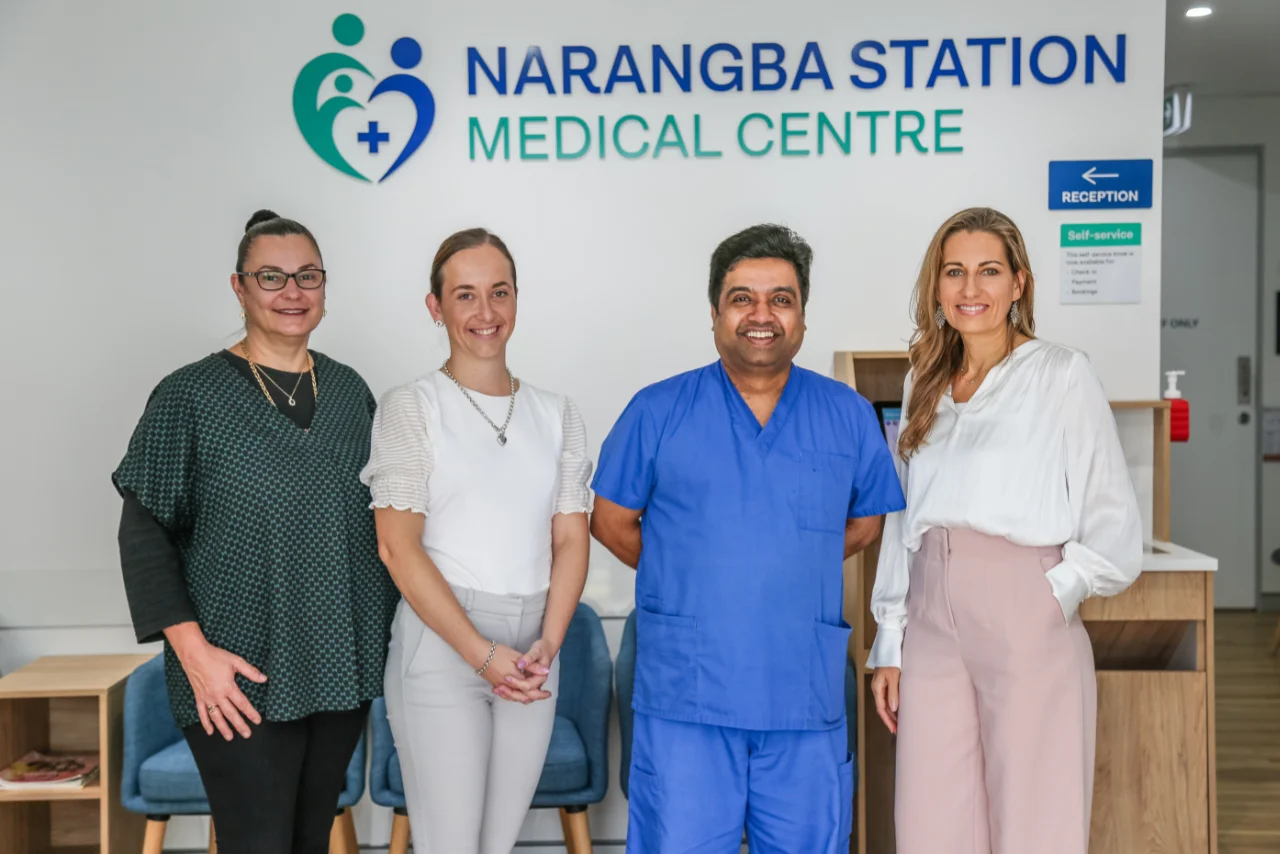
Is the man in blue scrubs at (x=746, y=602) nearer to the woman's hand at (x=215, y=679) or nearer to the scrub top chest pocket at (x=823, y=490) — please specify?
the scrub top chest pocket at (x=823, y=490)

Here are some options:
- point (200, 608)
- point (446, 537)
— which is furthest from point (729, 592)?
point (200, 608)

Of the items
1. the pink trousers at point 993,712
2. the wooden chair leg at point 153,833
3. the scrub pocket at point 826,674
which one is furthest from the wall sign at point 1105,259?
the wooden chair leg at point 153,833

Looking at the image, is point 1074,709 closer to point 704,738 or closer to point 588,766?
point 704,738

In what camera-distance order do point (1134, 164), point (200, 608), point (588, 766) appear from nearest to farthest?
1. point (200, 608)
2. point (588, 766)
3. point (1134, 164)

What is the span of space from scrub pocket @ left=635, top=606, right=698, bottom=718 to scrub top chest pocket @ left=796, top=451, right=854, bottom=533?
Result: 0.28 m

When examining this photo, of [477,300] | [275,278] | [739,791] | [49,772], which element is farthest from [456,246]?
[49,772]

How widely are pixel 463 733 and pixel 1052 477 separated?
1.20 m

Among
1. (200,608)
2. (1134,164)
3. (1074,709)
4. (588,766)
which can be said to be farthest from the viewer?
(1134,164)

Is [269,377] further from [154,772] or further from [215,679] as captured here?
[154,772]

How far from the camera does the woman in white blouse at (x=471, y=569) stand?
6.17ft

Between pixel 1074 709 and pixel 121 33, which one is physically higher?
pixel 121 33

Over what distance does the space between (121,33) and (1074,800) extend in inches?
131

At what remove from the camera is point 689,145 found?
10.9ft

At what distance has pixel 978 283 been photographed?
7.09 ft
